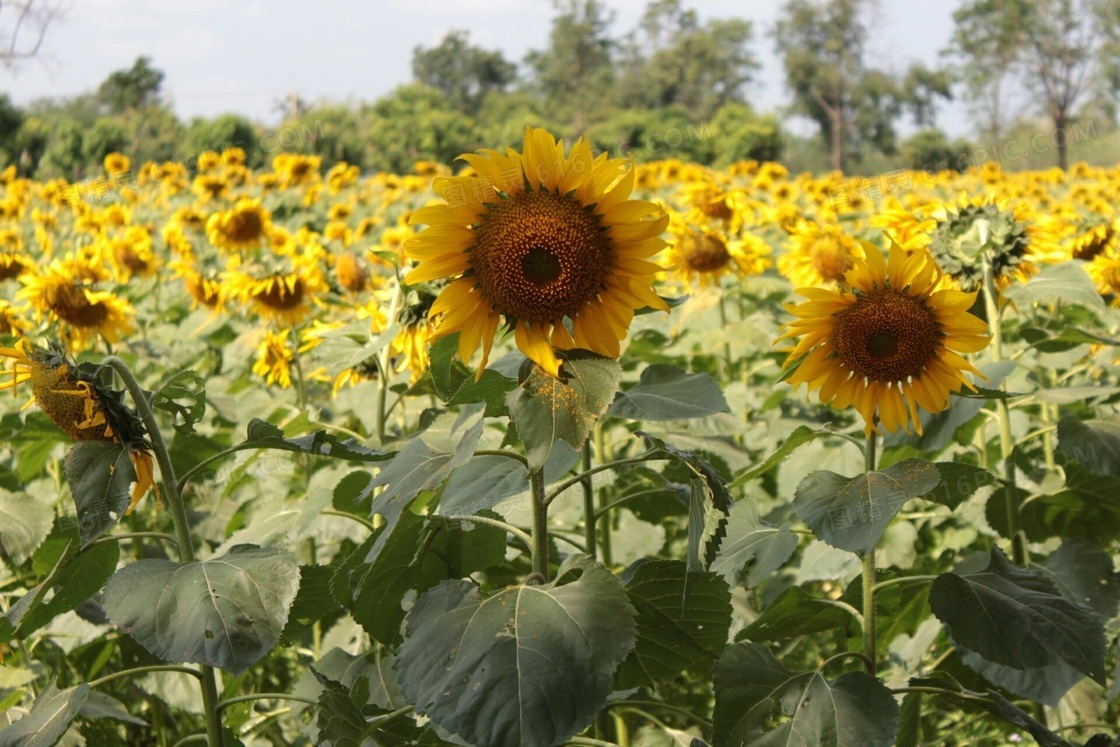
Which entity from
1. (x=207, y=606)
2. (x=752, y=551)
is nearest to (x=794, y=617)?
(x=752, y=551)

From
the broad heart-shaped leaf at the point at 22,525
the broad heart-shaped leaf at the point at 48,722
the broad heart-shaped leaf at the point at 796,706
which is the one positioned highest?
the broad heart-shaped leaf at the point at 22,525

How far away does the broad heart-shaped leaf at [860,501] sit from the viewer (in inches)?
60.4

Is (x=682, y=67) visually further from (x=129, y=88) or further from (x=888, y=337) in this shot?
(x=888, y=337)

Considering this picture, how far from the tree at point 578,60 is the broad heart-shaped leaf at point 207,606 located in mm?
36049

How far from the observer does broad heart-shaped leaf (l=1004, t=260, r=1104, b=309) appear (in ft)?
7.42

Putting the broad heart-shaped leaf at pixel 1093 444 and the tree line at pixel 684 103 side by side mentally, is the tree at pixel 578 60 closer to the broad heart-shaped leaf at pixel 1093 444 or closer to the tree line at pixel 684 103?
the tree line at pixel 684 103

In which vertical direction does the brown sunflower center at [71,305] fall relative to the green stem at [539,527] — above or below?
above

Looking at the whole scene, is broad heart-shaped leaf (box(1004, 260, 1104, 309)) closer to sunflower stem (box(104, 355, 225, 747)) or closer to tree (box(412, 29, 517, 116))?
sunflower stem (box(104, 355, 225, 747))

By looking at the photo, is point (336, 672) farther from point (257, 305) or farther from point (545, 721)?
point (257, 305)

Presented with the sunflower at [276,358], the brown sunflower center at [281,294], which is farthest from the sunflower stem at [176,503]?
the brown sunflower center at [281,294]

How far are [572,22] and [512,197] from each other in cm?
3902

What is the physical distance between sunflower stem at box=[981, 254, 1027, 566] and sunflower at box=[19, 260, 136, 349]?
2727mm

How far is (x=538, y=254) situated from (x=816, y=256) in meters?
2.79

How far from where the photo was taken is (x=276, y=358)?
358cm
